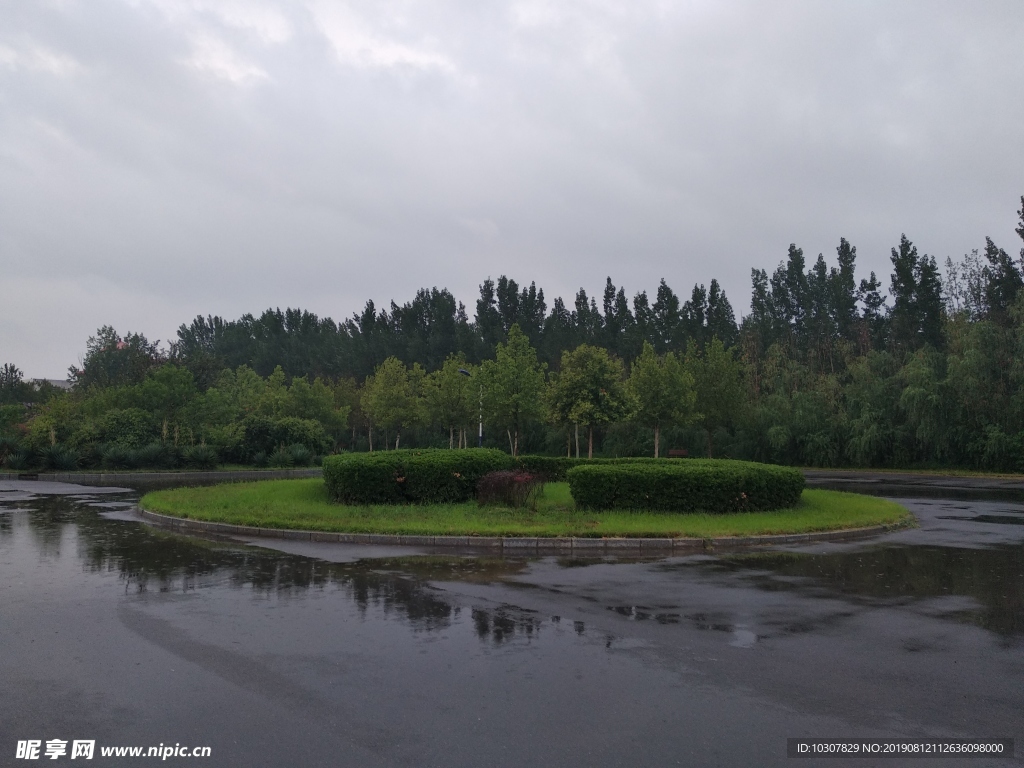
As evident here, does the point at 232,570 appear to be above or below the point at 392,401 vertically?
below

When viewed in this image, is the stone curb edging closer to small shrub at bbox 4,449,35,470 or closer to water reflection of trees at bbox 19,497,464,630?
water reflection of trees at bbox 19,497,464,630

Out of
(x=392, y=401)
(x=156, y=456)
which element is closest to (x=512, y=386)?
(x=392, y=401)

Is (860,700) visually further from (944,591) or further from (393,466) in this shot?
(393,466)

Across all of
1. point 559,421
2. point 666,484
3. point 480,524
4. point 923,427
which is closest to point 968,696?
point 480,524

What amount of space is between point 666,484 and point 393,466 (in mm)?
6605

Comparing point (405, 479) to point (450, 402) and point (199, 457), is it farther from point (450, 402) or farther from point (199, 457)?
point (450, 402)

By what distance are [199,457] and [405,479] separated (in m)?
25.4

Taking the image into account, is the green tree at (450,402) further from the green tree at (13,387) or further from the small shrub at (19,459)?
the green tree at (13,387)

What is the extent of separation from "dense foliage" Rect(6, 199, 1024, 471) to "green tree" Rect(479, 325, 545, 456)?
108 millimetres

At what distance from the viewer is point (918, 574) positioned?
11.1m

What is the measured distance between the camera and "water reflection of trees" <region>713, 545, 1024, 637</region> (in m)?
9.09

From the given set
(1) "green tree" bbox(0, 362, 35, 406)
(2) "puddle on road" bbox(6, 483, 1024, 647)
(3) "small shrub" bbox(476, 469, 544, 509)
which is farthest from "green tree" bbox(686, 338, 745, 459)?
(1) "green tree" bbox(0, 362, 35, 406)

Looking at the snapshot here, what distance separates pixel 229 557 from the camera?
12.4m

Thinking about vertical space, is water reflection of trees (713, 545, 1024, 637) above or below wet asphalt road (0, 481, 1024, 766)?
below
